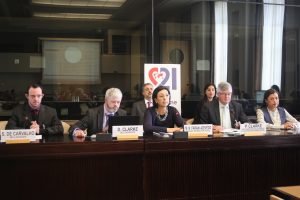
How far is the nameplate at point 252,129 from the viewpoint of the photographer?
3095mm

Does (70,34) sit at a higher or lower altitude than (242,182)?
higher

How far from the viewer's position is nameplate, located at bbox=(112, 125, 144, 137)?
2813 mm

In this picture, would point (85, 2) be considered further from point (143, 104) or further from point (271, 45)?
point (271, 45)

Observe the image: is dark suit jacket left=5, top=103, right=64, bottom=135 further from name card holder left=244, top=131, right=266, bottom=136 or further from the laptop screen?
name card holder left=244, top=131, right=266, bottom=136

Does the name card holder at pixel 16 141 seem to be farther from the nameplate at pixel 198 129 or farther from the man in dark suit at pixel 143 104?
the man in dark suit at pixel 143 104

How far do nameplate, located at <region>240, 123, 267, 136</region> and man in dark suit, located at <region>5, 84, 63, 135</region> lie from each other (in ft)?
5.12

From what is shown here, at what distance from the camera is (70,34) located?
6191mm

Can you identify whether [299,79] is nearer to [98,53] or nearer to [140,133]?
[98,53]

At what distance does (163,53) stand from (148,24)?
1.86 feet

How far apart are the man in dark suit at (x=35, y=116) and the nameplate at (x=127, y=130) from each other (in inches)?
27.4

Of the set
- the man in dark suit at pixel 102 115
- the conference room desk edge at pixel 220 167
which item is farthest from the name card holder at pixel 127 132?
the man in dark suit at pixel 102 115

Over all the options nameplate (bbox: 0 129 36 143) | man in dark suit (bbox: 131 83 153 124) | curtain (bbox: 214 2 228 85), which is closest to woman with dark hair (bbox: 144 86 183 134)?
man in dark suit (bbox: 131 83 153 124)

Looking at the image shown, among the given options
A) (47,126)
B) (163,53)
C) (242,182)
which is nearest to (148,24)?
(163,53)

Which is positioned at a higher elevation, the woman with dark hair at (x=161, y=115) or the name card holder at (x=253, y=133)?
the woman with dark hair at (x=161, y=115)
